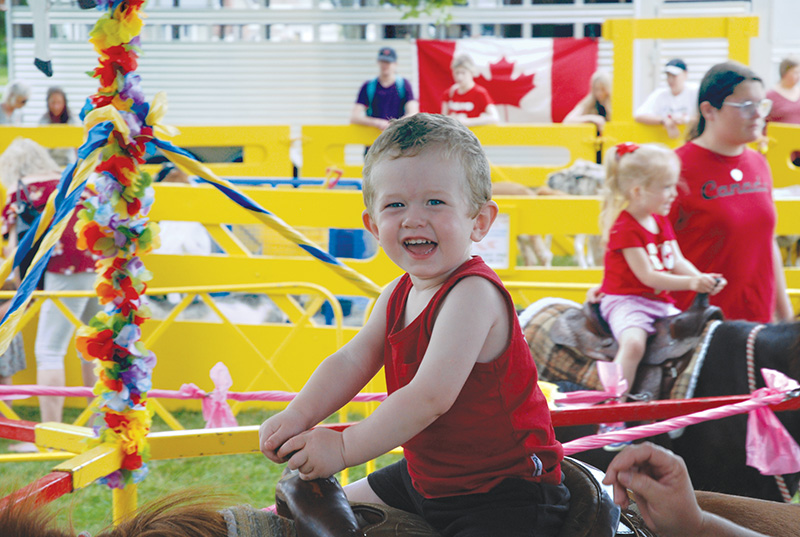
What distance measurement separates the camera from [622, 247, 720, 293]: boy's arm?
3.58 m

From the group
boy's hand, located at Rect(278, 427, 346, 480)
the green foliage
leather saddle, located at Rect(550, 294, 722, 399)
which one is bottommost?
leather saddle, located at Rect(550, 294, 722, 399)

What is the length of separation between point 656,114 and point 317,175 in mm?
4160

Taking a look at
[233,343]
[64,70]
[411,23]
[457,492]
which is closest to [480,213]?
[457,492]

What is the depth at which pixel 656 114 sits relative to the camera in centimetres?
923

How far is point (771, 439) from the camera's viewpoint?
287cm

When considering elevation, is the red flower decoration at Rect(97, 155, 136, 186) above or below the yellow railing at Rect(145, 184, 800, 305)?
above

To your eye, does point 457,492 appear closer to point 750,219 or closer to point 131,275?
point 131,275

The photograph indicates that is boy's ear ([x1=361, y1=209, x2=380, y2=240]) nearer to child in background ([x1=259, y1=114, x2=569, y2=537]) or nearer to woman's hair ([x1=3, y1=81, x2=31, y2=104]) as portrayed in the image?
child in background ([x1=259, y1=114, x2=569, y2=537])

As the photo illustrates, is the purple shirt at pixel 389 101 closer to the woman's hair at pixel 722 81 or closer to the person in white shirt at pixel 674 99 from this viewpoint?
the person in white shirt at pixel 674 99

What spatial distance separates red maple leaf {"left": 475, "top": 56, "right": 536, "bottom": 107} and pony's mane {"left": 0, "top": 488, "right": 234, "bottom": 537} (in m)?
11.5

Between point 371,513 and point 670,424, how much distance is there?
54.0 inches

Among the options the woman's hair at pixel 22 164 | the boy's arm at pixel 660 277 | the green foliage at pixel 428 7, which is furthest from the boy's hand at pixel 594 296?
the green foliage at pixel 428 7

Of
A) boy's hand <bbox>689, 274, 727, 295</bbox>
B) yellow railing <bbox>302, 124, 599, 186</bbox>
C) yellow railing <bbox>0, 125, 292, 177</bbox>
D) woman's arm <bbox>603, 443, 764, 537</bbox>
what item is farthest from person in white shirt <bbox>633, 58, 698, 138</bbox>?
woman's arm <bbox>603, 443, 764, 537</bbox>

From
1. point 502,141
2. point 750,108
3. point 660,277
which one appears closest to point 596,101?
point 502,141
